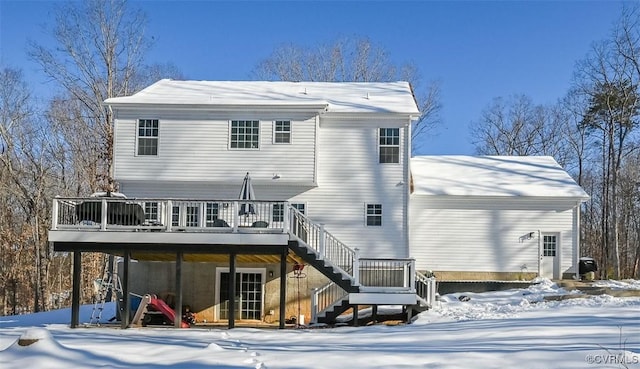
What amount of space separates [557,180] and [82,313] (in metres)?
17.0

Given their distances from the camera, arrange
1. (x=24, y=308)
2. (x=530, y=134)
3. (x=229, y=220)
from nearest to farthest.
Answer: (x=229, y=220)
(x=24, y=308)
(x=530, y=134)

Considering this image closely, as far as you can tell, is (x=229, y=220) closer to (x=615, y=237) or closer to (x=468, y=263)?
(x=468, y=263)

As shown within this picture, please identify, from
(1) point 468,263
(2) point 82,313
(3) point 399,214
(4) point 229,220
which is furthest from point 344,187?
(2) point 82,313

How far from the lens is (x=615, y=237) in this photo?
106ft

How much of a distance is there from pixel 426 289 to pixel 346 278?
2.48 metres

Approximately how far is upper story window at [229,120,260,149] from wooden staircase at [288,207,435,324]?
364 centimetres

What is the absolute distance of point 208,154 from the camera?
1984 cm

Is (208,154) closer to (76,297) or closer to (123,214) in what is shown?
(123,214)

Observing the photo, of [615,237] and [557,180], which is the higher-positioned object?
[557,180]

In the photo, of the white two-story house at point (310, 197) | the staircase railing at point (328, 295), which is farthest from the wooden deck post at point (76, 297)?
the staircase railing at point (328, 295)

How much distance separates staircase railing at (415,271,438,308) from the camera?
16.9 meters

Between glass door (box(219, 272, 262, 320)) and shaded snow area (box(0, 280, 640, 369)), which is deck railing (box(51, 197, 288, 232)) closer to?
shaded snow area (box(0, 280, 640, 369))

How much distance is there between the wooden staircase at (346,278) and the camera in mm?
16203

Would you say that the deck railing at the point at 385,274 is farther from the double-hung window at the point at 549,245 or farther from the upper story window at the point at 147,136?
the upper story window at the point at 147,136
